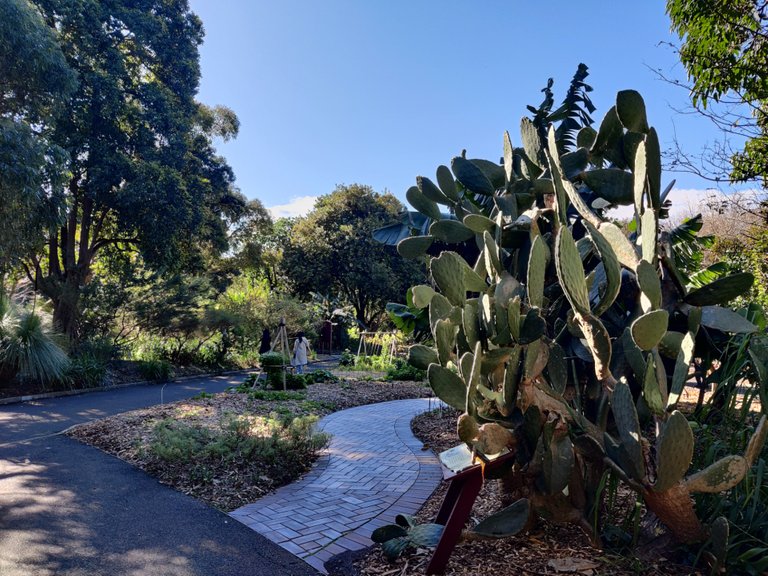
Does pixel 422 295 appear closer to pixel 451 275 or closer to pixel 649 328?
pixel 451 275

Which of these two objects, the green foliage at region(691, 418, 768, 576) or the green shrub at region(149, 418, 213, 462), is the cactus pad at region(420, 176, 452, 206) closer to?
the green foliage at region(691, 418, 768, 576)

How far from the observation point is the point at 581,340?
2.71 m

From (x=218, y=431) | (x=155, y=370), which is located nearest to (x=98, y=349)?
(x=155, y=370)

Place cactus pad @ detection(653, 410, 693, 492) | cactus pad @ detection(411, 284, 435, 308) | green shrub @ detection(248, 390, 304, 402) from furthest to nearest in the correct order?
→ green shrub @ detection(248, 390, 304, 402) < cactus pad @ detection(411, 284, 435, 308) < cactus pad @ detection(653, 410, 693, 492)

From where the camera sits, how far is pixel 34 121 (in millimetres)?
11898

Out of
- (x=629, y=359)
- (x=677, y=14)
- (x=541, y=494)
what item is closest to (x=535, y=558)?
(x=541, y=494)

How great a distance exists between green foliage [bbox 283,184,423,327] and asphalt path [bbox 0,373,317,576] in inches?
810

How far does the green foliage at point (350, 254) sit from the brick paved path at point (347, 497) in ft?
63.6

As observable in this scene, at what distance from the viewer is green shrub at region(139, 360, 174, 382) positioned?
14742mm

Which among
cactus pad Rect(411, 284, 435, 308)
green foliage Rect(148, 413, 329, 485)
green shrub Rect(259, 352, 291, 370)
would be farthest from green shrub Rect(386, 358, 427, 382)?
cactus pad Rect(411, 284, 435, 308)

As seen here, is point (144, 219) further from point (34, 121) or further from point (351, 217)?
point (351, 217)

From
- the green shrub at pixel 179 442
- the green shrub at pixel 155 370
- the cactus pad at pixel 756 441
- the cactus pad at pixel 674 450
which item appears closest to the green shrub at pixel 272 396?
the green shrub at pixel 179 442

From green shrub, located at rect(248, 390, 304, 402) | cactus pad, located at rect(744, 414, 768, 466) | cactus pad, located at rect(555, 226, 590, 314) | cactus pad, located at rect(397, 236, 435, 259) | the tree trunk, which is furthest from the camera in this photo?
the tree trunk

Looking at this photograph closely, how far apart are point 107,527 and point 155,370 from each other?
39.7ft
